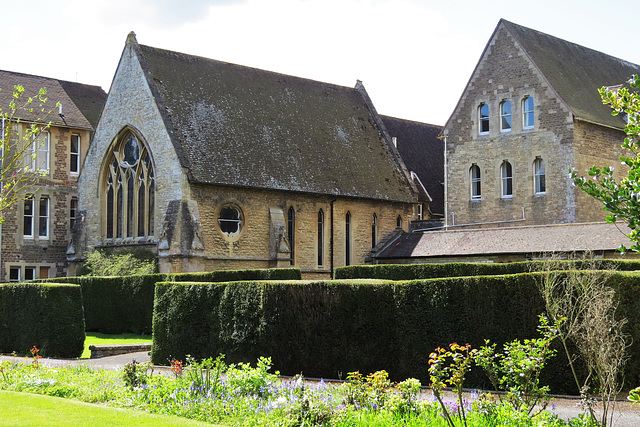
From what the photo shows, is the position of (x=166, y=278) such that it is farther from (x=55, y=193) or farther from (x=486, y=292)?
(x=55, y=193)

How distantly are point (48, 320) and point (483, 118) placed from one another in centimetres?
2549

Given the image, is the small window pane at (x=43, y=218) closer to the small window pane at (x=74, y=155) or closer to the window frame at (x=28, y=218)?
the window frame at (x=28, y=218)

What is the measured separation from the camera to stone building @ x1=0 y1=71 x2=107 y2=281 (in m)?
43.8

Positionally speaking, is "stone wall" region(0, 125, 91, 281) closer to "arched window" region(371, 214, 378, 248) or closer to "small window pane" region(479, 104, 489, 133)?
"arched window" region(371, 214, 378, 248)

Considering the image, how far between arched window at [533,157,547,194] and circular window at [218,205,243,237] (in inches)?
557

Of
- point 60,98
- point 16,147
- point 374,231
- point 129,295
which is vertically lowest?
point 129,295

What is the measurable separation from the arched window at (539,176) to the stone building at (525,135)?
47 millimetres

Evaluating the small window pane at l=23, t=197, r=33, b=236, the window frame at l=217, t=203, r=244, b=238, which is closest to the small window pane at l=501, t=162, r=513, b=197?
the window frame at l=217, t=203, r=244, b=238

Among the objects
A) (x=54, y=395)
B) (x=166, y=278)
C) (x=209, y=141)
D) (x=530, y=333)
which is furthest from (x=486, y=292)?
(x=209, y=141)

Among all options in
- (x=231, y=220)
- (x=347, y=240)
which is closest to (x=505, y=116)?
(x=347, y=240)

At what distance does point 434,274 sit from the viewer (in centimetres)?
2770

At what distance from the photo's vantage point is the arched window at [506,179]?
39906 mm

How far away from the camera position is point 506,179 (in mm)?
40062

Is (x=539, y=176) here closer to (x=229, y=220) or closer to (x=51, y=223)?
(x=229, y=220)
